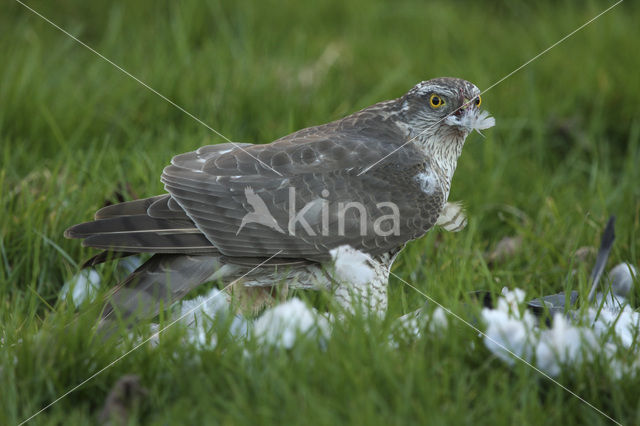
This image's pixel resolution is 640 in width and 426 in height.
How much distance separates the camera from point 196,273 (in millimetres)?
3141

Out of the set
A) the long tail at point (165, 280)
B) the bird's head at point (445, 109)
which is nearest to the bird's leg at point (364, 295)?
the long tail at point (165, 280)

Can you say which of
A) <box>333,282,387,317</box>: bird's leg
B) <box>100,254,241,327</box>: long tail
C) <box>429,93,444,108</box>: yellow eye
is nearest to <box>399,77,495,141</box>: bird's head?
<box>429,93,444,108</box>: yellow eye

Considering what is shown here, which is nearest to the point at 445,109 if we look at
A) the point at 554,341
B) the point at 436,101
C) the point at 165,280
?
the point at 436,101

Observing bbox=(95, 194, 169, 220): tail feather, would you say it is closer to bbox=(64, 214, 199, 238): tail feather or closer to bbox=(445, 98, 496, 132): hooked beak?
bbox=(64, 214, 199, 238): tail feather

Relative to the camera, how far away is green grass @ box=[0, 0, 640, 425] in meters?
2.46

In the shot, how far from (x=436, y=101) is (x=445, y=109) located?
0.05 meters

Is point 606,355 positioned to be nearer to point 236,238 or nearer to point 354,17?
point 236,238

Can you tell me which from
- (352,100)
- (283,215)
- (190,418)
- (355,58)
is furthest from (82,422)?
(355,58)

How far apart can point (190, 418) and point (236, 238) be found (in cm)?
92

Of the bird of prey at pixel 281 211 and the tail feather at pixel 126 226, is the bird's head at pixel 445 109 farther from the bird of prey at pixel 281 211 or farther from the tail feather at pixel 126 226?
the tail feather at pixel 126 226

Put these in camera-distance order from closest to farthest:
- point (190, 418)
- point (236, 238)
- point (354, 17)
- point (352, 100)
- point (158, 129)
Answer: point (190, 418) → point (236, 238) → point (158, 129) → point (352, 100) → point (354, 17)

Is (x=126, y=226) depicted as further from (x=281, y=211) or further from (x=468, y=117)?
(x=468, y=117)

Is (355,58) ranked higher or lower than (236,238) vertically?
higher

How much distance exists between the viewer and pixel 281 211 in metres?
3.16
